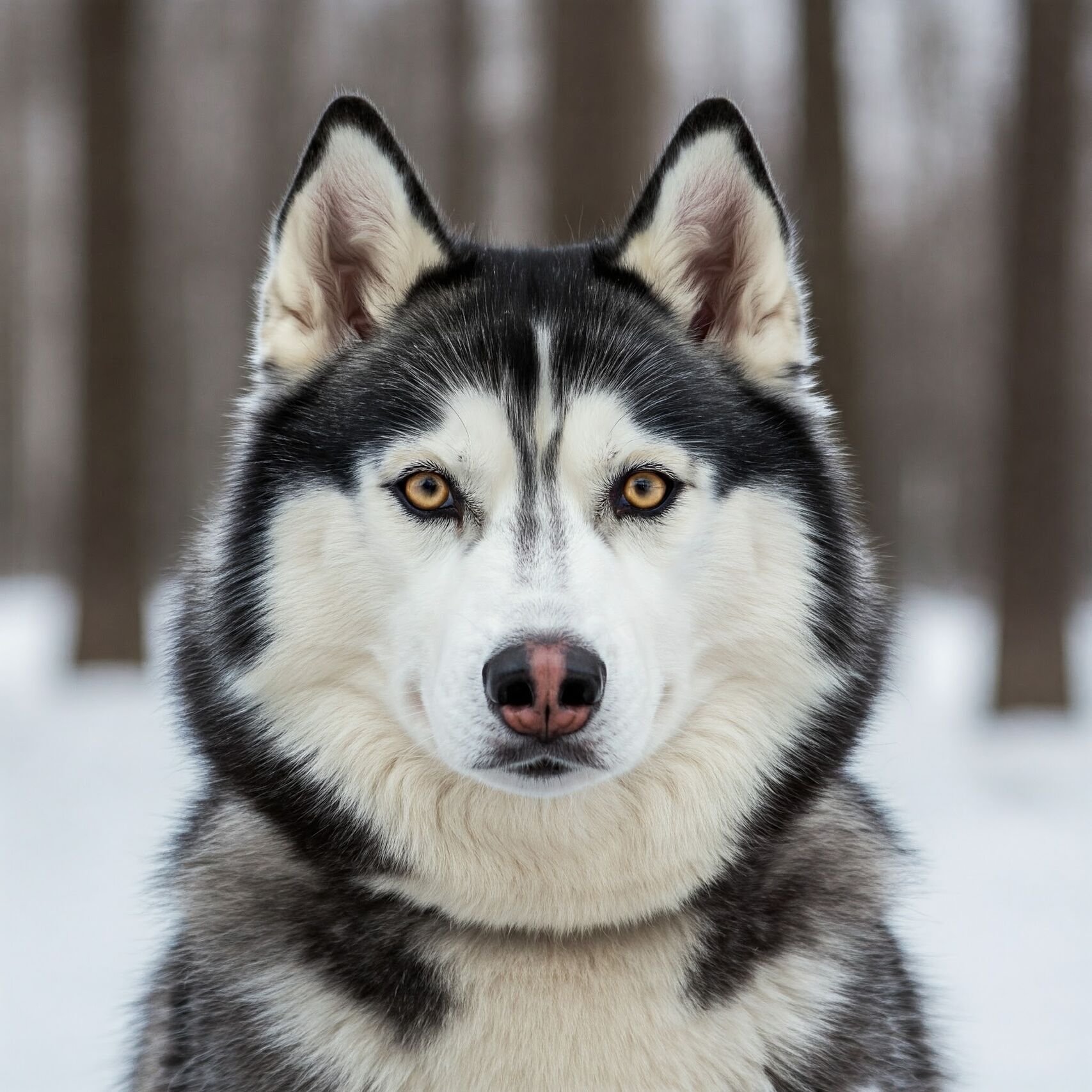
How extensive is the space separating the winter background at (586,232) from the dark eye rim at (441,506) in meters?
0.85

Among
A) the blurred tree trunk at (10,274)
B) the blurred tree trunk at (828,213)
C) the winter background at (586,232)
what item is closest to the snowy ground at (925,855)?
the winter background at (586,232)

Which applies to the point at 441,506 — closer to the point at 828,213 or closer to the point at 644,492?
the point at 644,492

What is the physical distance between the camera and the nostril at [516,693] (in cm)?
212

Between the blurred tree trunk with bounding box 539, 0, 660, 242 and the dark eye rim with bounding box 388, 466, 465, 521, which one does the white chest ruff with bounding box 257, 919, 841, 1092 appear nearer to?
the dark eye rim with bounding box 388, 466, 465, 521

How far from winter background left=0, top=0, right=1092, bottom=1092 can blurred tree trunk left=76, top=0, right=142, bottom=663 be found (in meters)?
0.03

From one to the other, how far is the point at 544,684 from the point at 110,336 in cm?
923

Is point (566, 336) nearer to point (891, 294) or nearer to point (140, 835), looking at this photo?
point (140, 835)

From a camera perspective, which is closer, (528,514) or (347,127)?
(528,514)

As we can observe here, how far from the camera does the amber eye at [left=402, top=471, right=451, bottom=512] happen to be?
249 cm

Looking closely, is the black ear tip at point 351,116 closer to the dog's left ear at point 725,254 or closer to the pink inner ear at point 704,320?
→ the dog's left ear at point 725,254

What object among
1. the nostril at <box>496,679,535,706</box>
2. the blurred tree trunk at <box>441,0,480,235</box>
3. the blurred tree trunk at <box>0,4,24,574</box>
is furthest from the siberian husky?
the blurred tree trunk at <box>0,4,24,574</box>

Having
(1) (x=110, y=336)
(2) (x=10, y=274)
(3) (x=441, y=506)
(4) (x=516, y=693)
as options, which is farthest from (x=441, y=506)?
(2) (x=10, y=274)

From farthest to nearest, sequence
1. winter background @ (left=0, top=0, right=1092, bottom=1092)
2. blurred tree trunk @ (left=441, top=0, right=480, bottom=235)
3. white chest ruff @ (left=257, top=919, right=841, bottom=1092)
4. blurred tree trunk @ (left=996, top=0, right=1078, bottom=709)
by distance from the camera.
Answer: blurred tree trunk @ (left=441, top=0, right=480, bottom=235)
blurred tree trunk @ (left=996, top=0, right=1078, bottom=709)
winter background @ (left=0, top=0, right=1092, bottom=1092)
white chest ruff @ (left=257, top=919, right=841, bottom=1092)

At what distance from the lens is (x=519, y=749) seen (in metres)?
2.21
